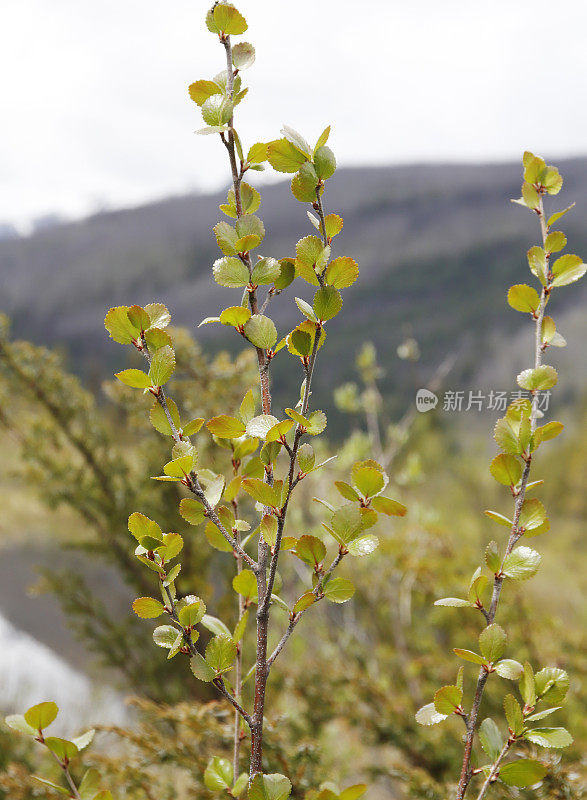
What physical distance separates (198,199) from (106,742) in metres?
9.12

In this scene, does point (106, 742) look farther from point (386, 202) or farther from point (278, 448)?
point (386, 202)

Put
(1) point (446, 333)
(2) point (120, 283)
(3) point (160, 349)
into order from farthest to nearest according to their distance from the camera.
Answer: (2) point (120, 283) < (1) point (446, 333) < (3) point (160, 349)

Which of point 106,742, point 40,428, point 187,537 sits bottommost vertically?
point 106,742

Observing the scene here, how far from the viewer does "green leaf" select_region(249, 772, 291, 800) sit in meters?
0.27

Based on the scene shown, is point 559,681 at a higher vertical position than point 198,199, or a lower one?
higher

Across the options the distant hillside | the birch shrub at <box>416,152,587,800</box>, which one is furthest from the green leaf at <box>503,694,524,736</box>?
the distant hillside

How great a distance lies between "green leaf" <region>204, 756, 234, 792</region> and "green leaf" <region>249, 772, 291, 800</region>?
0.15 ft

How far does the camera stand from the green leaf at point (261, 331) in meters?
0.29

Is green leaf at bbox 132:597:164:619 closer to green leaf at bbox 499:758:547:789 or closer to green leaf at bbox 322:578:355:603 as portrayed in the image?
green leaf at bbox 322:578:355:603

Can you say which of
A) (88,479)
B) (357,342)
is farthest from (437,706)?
(357,342)

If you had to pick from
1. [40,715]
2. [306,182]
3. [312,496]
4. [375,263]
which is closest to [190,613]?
[40,715]

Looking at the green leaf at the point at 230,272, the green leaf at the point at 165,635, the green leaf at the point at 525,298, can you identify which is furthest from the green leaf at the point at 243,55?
the green leaf at the point at 165,635

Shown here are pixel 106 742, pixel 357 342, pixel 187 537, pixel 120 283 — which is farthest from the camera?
pixel 120 283

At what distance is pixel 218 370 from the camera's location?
0.97m
